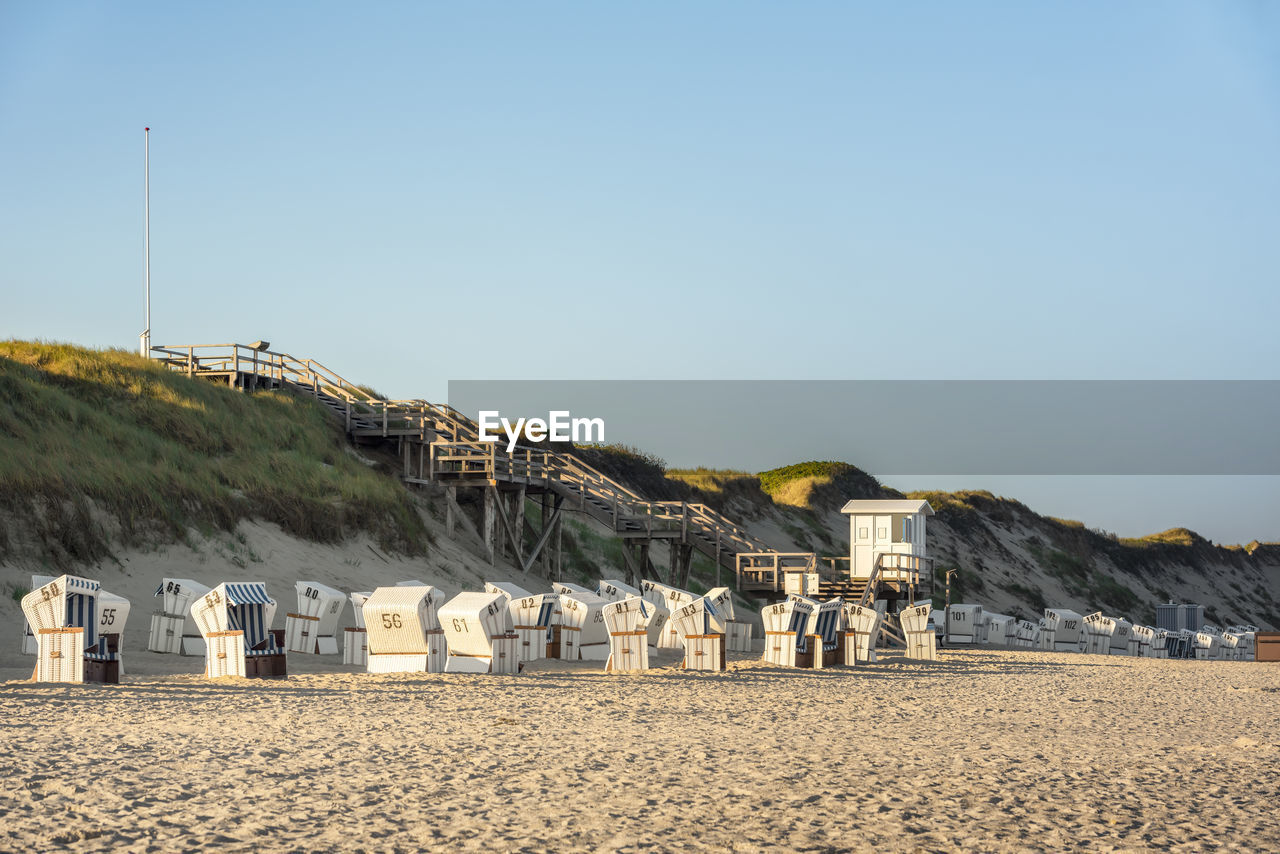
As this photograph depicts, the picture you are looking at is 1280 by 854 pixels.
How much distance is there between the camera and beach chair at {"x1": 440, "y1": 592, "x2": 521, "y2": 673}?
58.6 feet

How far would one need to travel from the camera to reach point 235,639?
16.6 meters

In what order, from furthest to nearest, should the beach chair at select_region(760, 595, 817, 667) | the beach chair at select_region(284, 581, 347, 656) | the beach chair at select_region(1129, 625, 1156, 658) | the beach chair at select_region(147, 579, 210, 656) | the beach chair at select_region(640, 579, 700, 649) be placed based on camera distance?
the beach chair at select_region(1129, 625, 1156, 658) → the beach chair at select_region(640, 579, 700, 649) → the beach chair at select_region(760, 595, 817, 667) → the beach chair at select_region(284, 581, 347, 656) → the beach chair at select_region(147, 579, 210, 656)

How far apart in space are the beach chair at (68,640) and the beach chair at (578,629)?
819cm

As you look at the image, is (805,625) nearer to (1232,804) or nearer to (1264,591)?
(1232,804)

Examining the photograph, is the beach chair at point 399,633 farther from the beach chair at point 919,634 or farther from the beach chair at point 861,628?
the beach chair at point 919,634

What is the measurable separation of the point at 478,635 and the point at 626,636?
2.66 m

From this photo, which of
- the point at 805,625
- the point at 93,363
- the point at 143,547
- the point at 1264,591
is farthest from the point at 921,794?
the point at 1264,591

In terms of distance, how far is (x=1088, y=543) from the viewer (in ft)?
262

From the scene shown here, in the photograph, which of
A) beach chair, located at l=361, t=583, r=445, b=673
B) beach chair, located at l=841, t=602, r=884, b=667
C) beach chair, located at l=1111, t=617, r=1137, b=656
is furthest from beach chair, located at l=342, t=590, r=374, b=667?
beach chair, located at l=1111, t=617, r=1137, b=656

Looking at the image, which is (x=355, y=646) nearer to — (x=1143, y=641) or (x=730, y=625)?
(x=730, y=625)

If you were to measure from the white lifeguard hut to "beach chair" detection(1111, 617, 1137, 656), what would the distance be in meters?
8.46

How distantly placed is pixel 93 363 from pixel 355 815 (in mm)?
29985

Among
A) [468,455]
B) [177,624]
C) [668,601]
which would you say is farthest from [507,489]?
[177,624]

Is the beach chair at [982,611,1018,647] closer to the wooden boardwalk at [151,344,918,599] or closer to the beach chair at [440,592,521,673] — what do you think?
the wooden boardwalk at [151,344,918,599]
